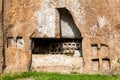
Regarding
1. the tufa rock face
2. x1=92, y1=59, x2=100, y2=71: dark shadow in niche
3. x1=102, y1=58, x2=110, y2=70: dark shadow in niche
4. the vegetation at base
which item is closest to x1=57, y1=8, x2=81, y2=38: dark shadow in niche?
the tufa rock face

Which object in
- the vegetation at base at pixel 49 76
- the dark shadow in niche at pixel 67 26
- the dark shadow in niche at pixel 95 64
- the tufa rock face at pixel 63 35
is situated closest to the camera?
the vegetation at base at pixel 49 76

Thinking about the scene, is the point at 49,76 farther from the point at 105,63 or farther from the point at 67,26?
the point at 67,26

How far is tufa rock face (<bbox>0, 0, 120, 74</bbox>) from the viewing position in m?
15.1

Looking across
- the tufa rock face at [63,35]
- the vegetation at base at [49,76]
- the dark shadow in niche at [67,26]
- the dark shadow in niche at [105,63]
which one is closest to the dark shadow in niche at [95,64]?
the tufa rock face at [63,35]

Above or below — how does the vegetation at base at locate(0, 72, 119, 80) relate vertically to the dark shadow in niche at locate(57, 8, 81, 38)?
below

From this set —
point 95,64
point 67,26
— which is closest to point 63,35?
point 67,26

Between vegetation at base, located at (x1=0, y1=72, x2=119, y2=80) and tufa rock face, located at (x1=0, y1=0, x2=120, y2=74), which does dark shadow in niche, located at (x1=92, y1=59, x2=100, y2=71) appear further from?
vegetation at base, located at (x1=0, y1=72, x2=119, y2=80)

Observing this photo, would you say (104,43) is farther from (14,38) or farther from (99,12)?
(14,38)

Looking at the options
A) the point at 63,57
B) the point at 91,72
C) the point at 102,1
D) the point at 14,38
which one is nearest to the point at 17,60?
the point at 14,38

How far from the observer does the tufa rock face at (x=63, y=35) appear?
1514 centimetres

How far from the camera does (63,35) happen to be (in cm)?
1591

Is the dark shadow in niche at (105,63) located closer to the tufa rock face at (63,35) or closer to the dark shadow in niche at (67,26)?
the tufa rock face at (63,35)

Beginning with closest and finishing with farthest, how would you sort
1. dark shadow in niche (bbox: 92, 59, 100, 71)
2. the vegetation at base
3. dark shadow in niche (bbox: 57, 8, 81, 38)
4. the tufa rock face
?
the vegetation at base < the tufa rock face < dark shadow in niche (bbox: 92, 59, 100, 71) < dark shadow in niche (bbox: 57, 8, 81, 38)

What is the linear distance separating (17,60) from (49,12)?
2437mm
